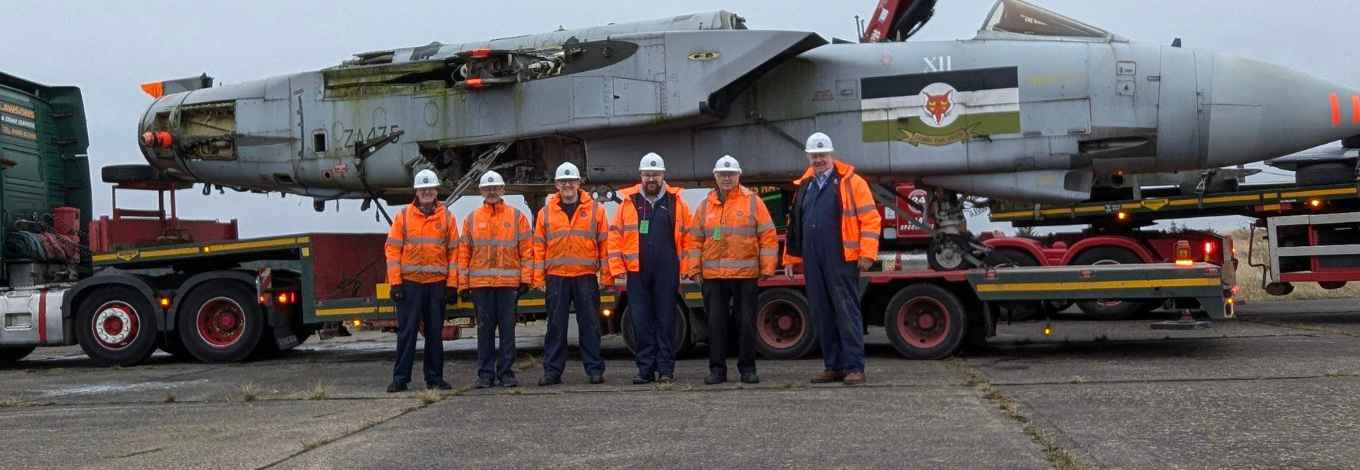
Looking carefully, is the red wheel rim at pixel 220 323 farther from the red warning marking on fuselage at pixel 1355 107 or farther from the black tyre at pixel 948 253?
the red warning marking on fuselage at pixel 1355 107

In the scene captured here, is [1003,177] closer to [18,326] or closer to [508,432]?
A: [508,432]

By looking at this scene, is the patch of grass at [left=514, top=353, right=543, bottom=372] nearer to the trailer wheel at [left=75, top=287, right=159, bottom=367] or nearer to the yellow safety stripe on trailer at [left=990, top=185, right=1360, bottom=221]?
the trailer wheel at [left=75, top=287, right=159, bottom=367]

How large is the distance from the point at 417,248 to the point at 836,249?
3.17 m

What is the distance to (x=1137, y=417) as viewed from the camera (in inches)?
247

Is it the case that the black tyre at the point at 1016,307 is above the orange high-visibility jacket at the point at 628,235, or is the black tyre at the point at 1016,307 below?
below

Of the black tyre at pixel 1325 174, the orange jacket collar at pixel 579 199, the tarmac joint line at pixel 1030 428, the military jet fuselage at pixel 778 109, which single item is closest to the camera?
the tarmac joint line at pixel 1030 428

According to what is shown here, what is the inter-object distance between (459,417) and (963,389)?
3286mm

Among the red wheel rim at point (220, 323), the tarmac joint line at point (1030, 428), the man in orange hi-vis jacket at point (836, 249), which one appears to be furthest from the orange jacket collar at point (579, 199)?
the red wheel rim at point (220, 323)

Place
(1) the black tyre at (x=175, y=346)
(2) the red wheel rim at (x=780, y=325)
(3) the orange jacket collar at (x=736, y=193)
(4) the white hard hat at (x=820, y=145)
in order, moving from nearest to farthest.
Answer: (4) the white hard hat at (x=820, y=145), (3) the orange jacket collar at (x=736, y=193), (2) the red wheel rim at (x=780, y=325), (1) the black tyre at (x=175, y=346)

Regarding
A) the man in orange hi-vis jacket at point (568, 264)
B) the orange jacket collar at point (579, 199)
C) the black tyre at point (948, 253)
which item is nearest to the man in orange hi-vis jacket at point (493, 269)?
the man in orange hi-vis jacket at point (568, 264)

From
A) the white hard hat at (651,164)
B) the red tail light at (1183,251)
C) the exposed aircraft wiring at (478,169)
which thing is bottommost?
the red tail light at (1183,251)

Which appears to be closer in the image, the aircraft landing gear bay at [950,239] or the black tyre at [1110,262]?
the aircraft landing gear bay at [950,239]

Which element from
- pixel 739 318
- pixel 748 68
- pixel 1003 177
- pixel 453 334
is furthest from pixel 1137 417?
pixel 453 334

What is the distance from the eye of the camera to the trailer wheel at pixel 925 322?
34.8 feet
